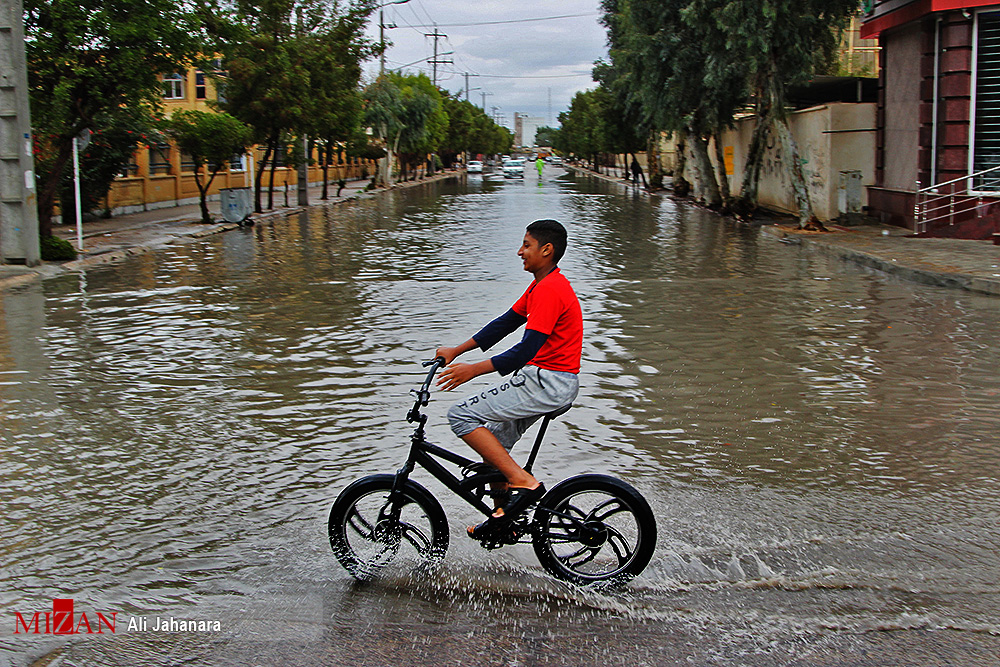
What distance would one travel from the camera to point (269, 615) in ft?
15.0

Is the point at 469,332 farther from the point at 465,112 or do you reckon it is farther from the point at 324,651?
the point at 465,112

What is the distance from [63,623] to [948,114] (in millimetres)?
21535

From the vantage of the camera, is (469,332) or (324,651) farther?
(469,332)

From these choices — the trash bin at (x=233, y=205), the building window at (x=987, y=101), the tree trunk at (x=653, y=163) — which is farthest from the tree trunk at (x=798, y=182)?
the tree trunk at (x=653, y=163)

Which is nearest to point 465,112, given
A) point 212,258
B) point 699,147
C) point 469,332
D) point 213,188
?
point 213,188

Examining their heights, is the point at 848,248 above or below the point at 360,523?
above

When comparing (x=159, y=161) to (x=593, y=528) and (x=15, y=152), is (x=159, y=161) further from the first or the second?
(x=593, y=528)

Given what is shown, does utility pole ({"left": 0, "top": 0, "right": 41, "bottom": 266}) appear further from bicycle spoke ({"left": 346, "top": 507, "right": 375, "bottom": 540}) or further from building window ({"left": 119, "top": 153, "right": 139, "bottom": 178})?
bicycle spoke ({"left": 346, "top": 507, "right": 375, "bottom": 540})

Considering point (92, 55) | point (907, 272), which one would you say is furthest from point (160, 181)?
point (907, 272)

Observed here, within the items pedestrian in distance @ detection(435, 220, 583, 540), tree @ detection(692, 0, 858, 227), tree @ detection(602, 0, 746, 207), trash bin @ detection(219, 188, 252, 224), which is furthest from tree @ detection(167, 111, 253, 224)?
pedestrian in distance @ detection(435, 220, 583, 540)

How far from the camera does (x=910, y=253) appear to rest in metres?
18.5

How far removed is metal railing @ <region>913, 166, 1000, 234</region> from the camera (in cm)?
2081

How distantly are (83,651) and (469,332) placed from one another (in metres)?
7.81

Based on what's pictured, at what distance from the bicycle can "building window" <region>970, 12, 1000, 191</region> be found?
19.1 m
